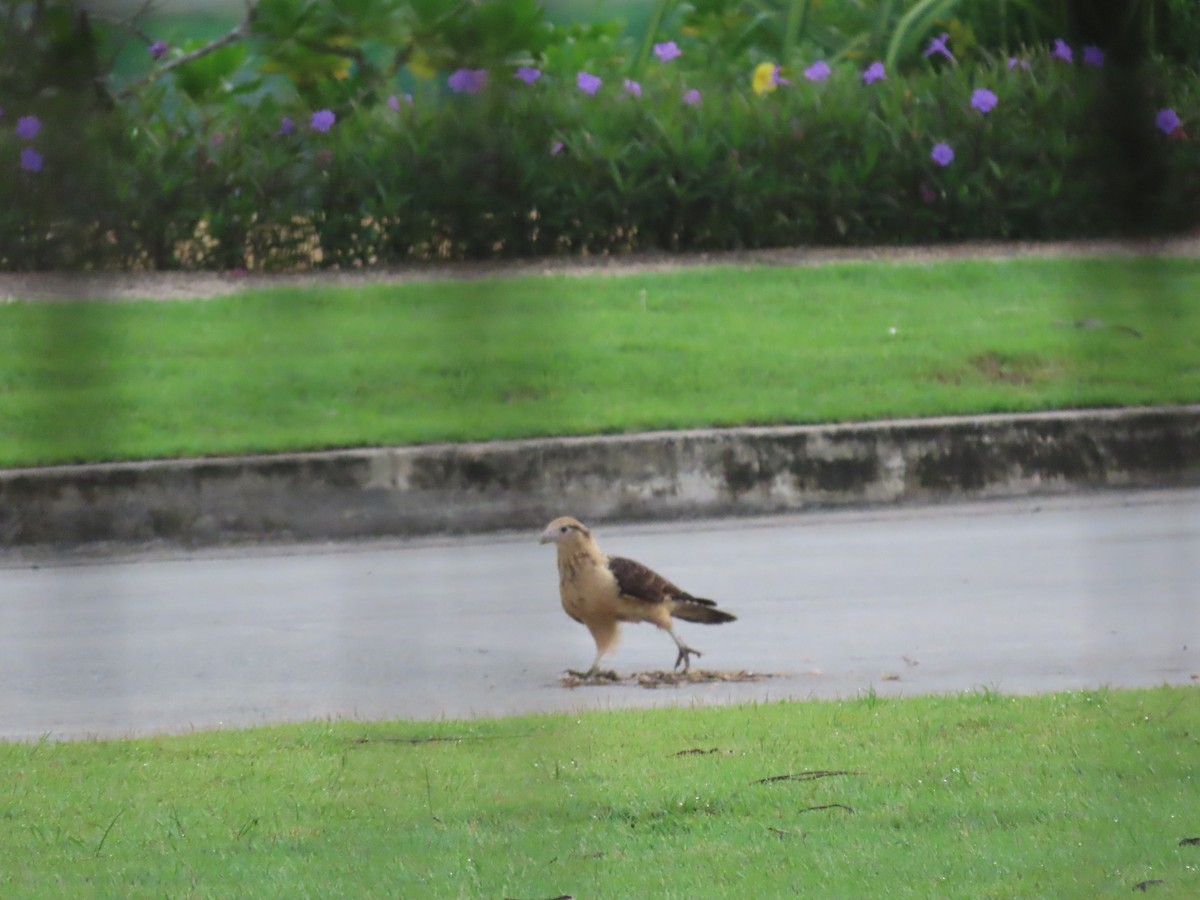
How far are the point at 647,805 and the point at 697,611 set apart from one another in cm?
173

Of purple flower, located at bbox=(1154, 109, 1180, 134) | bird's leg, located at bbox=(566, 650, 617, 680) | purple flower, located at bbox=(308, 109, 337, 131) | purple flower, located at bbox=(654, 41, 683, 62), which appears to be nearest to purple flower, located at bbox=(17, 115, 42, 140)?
purple flower, located at bbox=(308, 109, 337, 131)

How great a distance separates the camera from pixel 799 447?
7.86m

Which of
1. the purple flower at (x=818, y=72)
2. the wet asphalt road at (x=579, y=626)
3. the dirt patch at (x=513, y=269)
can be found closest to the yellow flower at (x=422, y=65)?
the dirt patch at (x=513, y=269)

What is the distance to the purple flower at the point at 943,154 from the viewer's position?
9.40 m

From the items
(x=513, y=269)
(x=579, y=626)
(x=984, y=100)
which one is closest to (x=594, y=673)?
(x=579, y=626)

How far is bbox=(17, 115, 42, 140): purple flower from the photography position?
1312 millimetres

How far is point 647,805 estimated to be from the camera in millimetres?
3396

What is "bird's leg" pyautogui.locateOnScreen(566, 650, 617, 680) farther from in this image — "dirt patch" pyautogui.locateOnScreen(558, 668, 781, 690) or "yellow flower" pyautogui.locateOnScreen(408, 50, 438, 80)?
"yellow flower" pyautogui.locateOnScreen(408, 50, 438, 80)

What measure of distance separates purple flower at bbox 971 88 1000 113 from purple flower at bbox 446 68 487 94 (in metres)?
6.23

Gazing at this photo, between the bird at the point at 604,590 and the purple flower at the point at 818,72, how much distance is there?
238 inches

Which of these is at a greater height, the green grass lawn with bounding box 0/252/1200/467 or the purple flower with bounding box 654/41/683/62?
the purple flower with bounding box 654/41/683/62

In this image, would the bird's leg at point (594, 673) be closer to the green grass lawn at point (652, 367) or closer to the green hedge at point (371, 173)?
the green grass lawn at point (652, 367)

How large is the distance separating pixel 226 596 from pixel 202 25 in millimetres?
5344

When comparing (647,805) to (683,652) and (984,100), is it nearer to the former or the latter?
(683,652)
